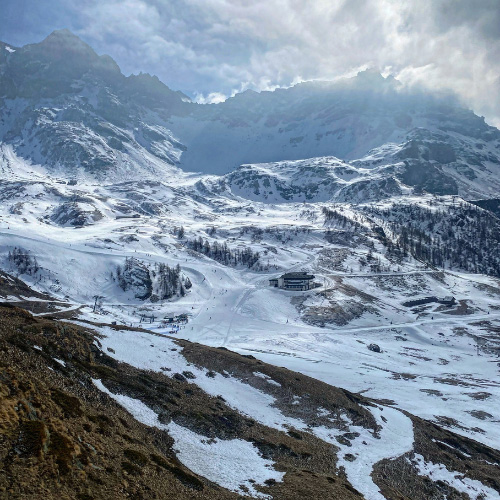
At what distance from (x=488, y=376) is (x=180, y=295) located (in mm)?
127521

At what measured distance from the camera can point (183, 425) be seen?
37.0 metres

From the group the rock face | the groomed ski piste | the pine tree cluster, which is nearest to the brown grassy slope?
the rock face

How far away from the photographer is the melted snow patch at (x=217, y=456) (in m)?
30.4

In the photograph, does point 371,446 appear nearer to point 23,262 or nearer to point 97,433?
point 97,433

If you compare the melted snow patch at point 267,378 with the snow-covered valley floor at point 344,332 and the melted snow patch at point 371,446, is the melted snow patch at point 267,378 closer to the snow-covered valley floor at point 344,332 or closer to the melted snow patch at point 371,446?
the melted snow patch at point 371,446

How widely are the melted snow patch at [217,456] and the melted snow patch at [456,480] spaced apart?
2246 centimetres

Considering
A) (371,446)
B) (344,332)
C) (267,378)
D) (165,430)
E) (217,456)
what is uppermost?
(267,378)

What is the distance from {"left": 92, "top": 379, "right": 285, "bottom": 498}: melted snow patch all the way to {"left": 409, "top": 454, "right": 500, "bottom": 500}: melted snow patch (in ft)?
73.7

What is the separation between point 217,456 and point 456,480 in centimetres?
3072

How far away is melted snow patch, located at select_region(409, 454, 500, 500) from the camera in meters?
44.8

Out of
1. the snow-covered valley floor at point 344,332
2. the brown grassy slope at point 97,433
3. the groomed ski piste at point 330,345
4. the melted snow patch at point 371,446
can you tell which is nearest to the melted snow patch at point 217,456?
the groomed ski piste at point 330,345

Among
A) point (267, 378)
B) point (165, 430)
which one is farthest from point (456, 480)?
point (165, 430)

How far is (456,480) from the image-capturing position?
4616cm

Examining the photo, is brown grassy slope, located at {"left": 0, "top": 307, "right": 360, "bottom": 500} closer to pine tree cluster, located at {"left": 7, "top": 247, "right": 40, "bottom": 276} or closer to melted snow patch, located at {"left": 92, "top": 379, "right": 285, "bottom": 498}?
melted snow patch, located at {"left": 92, "top": 379, "right": 285, "bottom": 498}
